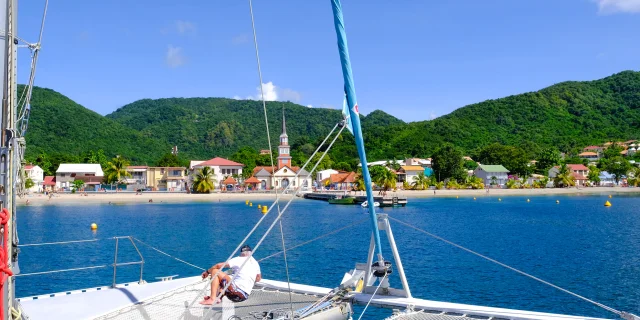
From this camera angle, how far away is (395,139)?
170250mm

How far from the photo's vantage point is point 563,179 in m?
122

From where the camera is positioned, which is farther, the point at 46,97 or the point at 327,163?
the point at 46,97

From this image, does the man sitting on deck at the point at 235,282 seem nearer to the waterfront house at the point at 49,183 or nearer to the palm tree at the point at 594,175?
the waterfront house at the point at 49,183

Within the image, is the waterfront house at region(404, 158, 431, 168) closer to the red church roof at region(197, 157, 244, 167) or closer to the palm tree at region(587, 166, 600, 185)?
the palm tree at region(587, 166, 600, 185)

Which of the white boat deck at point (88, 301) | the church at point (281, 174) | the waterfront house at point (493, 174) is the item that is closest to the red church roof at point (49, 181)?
the church at point (281, 174)

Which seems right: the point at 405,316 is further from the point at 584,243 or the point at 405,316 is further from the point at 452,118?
the point at 452,118

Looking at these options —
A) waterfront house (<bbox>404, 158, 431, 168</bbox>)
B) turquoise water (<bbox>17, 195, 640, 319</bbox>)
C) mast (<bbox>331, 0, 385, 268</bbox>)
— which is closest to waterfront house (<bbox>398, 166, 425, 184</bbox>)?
waterfront house (<bbox>404, 158, 431, 168</bbox>)

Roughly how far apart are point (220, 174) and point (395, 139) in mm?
64230

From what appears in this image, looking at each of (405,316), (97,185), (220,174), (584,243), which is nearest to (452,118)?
(220,174)

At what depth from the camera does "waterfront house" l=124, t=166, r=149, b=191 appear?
4682 inches

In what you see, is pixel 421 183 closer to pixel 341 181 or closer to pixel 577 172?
pixel 341 181

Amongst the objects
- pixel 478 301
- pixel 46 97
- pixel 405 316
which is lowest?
pixel 478 301

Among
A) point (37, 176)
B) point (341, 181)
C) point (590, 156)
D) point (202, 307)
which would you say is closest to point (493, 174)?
point (341, 181)

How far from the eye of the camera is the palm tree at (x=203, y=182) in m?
104
